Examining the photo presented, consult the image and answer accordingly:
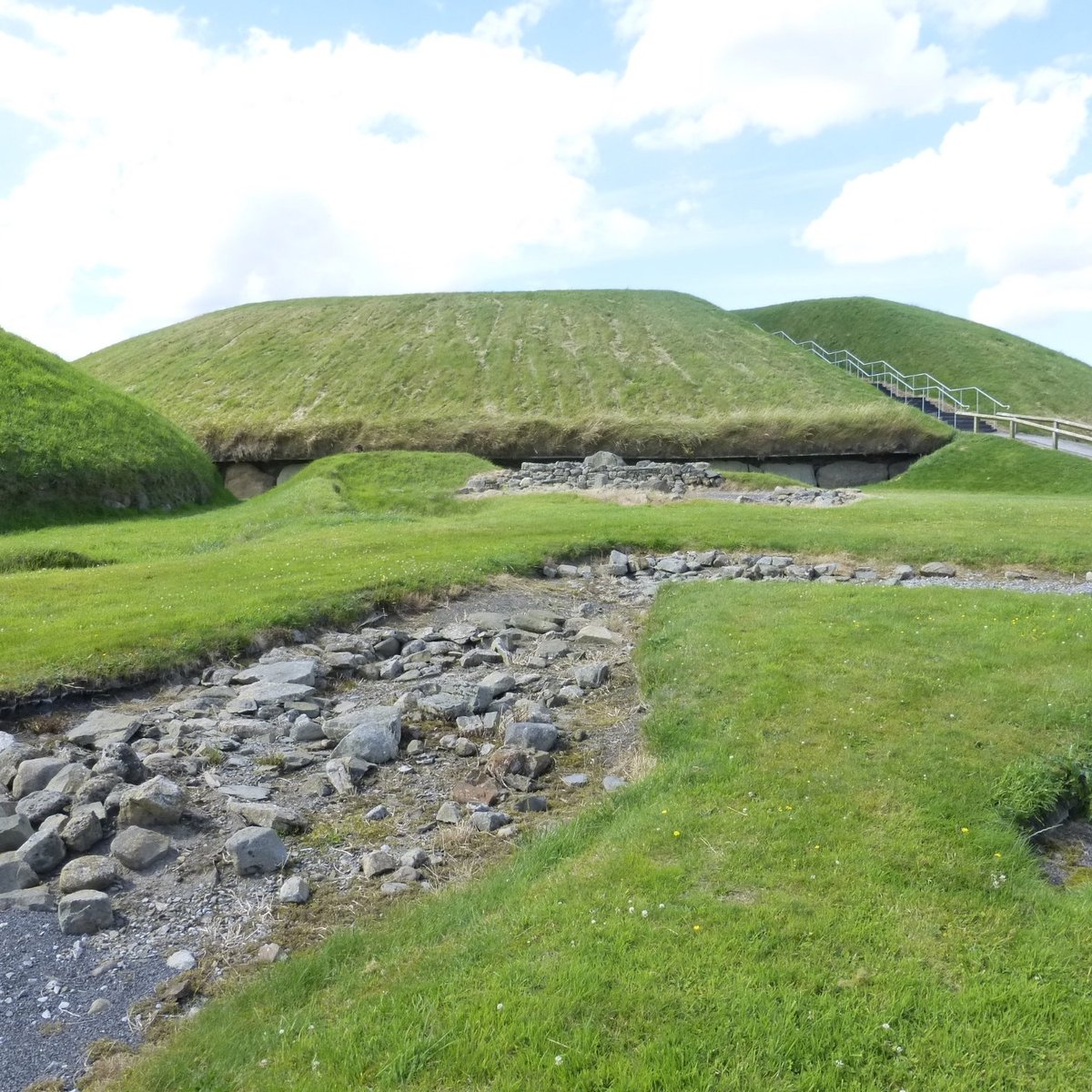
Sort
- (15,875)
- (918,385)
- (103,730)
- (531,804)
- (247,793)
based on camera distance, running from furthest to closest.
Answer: (918,385) → (103,730) → (247,793) → (531,804) → (15,875)

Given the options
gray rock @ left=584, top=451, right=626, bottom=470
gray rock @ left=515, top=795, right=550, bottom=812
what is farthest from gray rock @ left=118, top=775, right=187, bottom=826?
gray rock @ left=584, top=451, right=626, bottom=470

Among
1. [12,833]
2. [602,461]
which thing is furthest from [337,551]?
[602,461]

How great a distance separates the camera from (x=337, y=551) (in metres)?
25.3

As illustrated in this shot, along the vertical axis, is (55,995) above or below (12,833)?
below

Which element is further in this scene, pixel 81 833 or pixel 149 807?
pixel 149 807

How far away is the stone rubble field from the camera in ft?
27.0

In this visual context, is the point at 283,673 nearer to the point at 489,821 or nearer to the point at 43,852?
the point at 43,852

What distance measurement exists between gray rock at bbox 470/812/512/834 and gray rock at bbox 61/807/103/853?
433 cm

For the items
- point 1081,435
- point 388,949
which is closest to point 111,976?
point 388,949

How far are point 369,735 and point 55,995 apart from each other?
216 inches

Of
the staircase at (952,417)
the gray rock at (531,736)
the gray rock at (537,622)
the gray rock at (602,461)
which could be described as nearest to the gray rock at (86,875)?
the gray rock at (531,736)

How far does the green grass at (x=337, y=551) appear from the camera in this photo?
17.0 m

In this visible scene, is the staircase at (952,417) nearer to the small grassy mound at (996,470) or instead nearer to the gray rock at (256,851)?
the small grassy mound at (996,470)

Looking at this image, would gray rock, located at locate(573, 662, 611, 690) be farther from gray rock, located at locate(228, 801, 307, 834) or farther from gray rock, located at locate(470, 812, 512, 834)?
gray rock, located at locate(228, 801, 307, 834)
